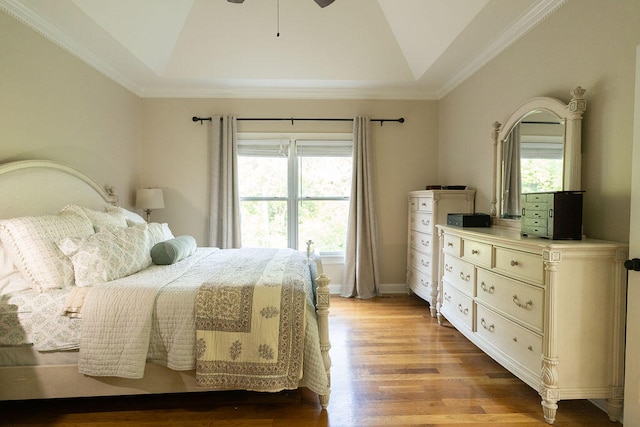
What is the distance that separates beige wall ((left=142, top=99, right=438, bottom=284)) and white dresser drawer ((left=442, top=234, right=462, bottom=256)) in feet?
3.99

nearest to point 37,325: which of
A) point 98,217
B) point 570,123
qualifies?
point 98,217

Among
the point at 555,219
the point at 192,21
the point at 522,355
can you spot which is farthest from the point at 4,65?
the point at 522,355

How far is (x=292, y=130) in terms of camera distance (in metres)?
4.20

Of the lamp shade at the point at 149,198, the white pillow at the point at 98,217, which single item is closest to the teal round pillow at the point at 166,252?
the white pillow at the point at 98,217

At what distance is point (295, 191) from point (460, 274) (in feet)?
7.70

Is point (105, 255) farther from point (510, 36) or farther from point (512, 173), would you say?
point (510, 36)

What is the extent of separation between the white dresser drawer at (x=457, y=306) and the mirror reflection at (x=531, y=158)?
0.81 m

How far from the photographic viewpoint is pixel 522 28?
8.51ft

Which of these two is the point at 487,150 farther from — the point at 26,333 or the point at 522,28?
the point at 26,333

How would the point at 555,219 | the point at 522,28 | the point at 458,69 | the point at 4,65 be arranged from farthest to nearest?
the point at 458,69
the point at 522,28
the point at 4,65
the point at 555,219

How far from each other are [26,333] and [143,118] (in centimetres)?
306

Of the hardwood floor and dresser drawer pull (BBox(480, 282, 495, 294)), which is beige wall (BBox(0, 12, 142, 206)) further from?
dresser drawer pull (BBox(480, 282, 495, 294))

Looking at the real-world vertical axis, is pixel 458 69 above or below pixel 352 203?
above

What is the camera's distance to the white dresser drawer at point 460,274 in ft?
8.34
